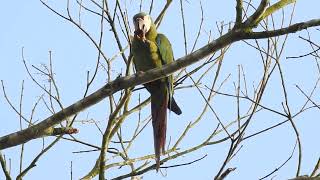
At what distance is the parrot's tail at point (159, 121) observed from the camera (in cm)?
372

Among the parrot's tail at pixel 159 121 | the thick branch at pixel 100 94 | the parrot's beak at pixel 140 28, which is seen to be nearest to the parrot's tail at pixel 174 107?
the parrot's tail at pixel 159 121

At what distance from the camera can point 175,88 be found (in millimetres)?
4145

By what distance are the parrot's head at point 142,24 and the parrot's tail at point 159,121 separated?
566 millimetres

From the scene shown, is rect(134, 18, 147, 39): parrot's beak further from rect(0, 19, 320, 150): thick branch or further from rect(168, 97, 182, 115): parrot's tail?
rect(0, 19, 320, 150): thick branch

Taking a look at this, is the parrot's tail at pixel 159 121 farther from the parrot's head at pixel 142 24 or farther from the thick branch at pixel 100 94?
the thick branch at pixel 100 94

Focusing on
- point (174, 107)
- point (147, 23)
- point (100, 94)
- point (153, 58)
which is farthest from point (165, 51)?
point (100, 94)

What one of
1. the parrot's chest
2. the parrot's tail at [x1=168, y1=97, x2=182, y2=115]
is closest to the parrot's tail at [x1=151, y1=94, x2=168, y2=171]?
the parrot's tail at [x1=168, y1=97, x2=182, y2=115]

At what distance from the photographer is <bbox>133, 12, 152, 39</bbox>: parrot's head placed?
4.12 meters

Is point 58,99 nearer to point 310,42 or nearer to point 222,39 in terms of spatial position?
point 222,39

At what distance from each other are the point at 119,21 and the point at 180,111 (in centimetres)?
108

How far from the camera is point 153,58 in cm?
416

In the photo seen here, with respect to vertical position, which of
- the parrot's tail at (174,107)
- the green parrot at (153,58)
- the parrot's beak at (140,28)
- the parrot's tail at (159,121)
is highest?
the parrot's beak at (140,28)

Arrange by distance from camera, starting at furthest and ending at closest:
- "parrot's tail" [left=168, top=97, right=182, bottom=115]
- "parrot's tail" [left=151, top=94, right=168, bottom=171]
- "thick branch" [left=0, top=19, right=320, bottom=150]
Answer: "parrot's tail" [left=168, top=97, right=182, bottom=115] → "parrot's tail" [left=151, top=94, right=168, bottom=171] → "thick branch" [left=0, top=19, right=320, bottom=150]

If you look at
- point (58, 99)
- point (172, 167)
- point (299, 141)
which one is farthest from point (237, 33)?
point (58, 99)
